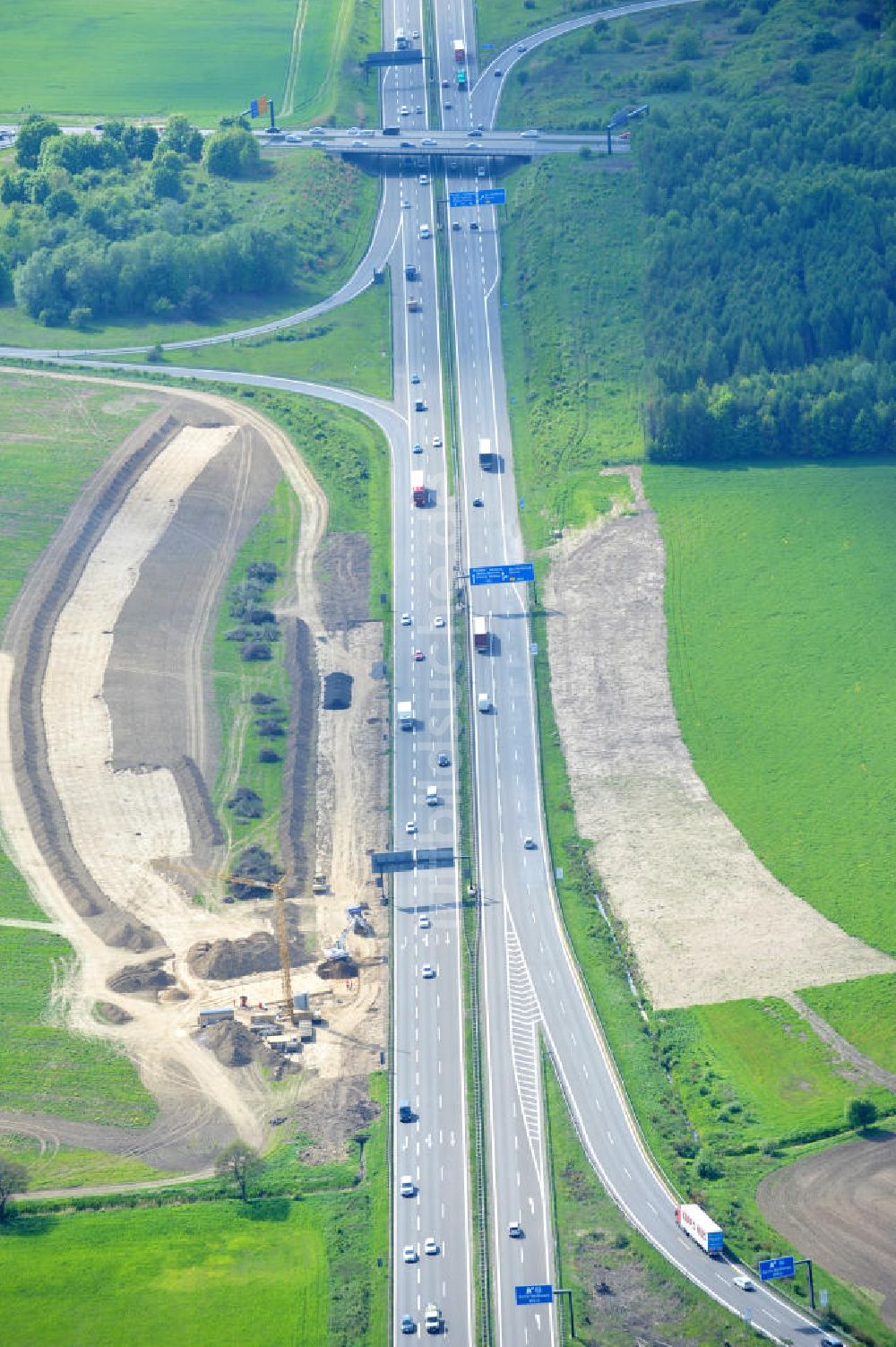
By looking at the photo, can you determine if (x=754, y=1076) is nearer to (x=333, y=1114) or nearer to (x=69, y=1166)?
(x=333, y=1114)

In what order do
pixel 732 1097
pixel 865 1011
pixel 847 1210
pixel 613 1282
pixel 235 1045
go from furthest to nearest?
pixel 235 1045 < pixel 865 1011 < pixel 732 1097 < pixel 847 1210 < pixel 613 1282

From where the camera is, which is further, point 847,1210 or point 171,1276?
point 847,1210

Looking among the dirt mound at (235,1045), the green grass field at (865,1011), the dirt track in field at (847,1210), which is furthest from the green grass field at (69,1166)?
the green grass field at (865,1011)

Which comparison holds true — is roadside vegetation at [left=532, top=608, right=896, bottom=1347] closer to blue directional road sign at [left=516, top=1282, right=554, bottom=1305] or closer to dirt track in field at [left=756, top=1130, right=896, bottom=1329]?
dirt track in field at [left=756, top=1130, right=896, bottom=1329]

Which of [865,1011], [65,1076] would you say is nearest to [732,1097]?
[865,1011]

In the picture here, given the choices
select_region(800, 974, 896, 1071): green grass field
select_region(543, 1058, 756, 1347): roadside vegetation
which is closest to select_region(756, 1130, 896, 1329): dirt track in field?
select_region(543, 1058, 756, 1347): roadside vegetation

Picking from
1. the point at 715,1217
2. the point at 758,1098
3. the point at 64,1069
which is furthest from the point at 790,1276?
the point at 64,1069
